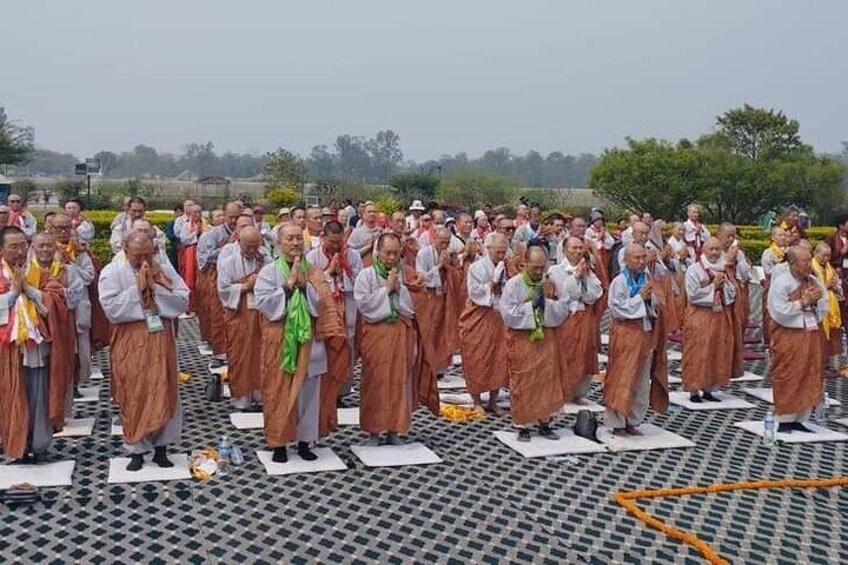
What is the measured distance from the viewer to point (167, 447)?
6.23 metres

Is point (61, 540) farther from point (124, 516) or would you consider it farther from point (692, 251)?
point (692, 251)

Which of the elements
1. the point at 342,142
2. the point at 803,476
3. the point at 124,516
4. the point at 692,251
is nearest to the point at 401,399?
the point at 124,516

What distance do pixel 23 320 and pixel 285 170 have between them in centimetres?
2832

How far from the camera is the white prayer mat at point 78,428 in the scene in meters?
6.57

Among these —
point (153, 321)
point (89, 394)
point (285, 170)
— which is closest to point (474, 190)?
point (285, 170)

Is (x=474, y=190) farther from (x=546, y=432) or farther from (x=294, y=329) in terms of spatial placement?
(x=294, y=329)

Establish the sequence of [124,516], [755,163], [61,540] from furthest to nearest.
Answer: [755,163] < [124,516] < [61,540]

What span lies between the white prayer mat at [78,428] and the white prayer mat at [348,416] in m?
1.93

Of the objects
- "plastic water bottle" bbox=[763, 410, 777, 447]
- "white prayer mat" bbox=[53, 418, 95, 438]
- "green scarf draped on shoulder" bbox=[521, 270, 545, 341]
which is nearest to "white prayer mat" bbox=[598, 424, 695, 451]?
"plastic water bottle" bbox=[763, 410, 777, 447]

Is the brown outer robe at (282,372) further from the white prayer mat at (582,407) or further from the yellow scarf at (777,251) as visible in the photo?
the yellow scarf at (777,251)

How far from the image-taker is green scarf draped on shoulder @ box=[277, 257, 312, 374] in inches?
235

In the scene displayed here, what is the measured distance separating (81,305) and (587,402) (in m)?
4.54

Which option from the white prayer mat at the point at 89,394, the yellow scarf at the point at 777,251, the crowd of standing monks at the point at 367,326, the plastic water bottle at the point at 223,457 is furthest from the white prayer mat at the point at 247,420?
the yellow scarf at the point at 777,251

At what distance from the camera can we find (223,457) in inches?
238
